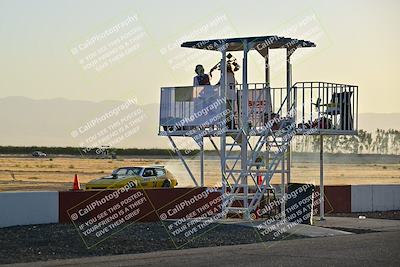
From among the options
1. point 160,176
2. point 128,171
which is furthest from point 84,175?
point 128,171

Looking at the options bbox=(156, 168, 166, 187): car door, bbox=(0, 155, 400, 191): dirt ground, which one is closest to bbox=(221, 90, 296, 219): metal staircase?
bbox=(0, 155, 400, 191): dirt ground

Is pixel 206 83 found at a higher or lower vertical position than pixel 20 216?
higher

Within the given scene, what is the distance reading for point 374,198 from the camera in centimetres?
3048

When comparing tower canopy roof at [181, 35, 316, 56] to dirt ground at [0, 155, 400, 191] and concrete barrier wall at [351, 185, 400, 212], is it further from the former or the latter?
dirt ground at [0, 155, 400, 191]

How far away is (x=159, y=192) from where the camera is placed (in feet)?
78.3

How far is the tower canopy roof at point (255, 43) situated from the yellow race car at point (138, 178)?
12874mm

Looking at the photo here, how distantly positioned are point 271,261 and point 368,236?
5557 mm

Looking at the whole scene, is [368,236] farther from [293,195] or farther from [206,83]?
[206,83]

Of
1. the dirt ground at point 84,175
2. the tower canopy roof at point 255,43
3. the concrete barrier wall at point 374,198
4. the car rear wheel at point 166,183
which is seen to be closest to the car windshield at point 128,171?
the car rear wheel at point 166,183

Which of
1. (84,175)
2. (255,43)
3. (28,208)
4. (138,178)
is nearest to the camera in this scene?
(28,208)

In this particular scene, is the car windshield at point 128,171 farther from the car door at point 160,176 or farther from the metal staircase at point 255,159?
the metal staircase at point 255,159

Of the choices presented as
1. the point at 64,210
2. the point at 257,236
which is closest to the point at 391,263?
the point at 257,236

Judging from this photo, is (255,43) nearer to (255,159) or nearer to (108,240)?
(255,159)

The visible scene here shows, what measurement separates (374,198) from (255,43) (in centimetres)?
820
